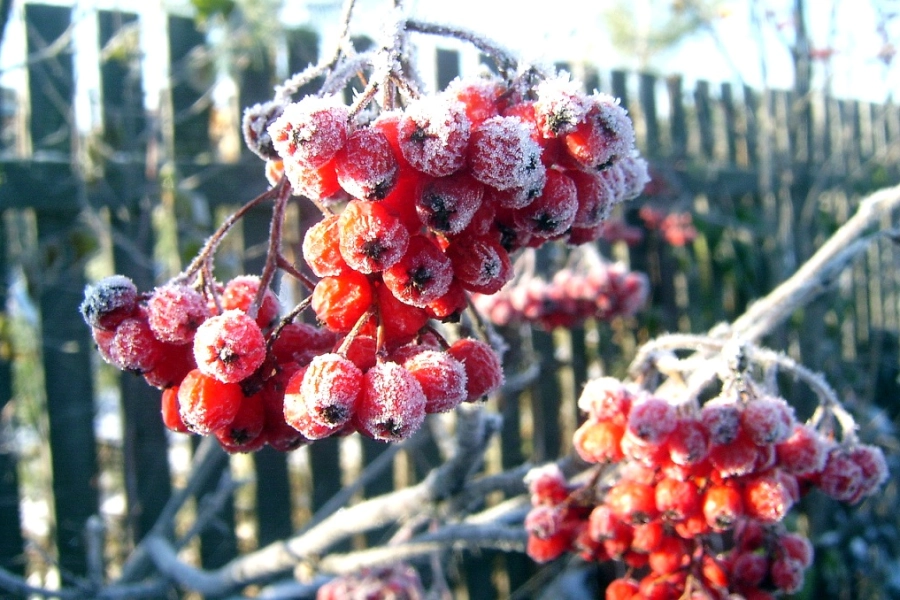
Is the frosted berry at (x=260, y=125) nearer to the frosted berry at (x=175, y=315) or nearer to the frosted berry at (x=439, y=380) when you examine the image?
the frosted berry at (x=175, y=315)

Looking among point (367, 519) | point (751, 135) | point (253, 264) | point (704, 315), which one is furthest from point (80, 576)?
point (751, 135)

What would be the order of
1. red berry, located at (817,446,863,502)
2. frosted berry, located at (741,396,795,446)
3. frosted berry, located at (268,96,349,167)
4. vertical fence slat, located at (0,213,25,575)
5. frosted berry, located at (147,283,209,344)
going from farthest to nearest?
vertical fence slat, located at (0,213,25,575)
red berry, located at (817,446,863,502)
frosted berry, located at (741,396,795,446)
frosted berry, located at (147,283,209,344)
frosted berry, located at (268,96,349,167)

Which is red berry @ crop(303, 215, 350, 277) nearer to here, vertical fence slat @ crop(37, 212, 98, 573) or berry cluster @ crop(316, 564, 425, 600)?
berry cluster @ crop(316, 564, 425, 600)

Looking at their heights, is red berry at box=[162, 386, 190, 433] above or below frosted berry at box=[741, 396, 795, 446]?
above

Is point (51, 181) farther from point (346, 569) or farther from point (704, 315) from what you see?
point (704, 315)

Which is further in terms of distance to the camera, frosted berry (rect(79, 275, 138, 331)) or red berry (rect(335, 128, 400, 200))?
frosted berry (rect(79, 275, 138, 331))

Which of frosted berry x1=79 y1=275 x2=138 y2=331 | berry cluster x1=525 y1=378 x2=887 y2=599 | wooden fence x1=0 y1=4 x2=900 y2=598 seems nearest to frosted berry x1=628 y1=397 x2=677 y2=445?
berry cluster x1=525 y1=378 x2=887 y2=599

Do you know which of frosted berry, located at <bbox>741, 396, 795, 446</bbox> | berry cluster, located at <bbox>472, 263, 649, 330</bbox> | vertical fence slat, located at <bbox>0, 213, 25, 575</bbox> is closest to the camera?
frosted berry, located at <bbox>741, 396, 795, 446</bbox>
